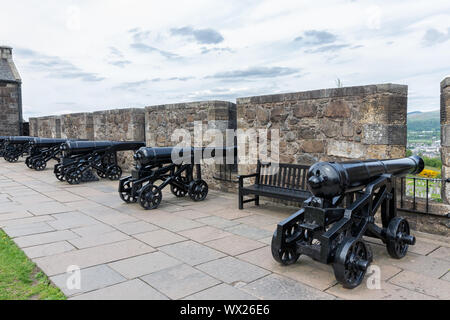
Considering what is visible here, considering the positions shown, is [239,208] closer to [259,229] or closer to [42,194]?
[259,229]

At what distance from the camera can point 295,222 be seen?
3.54 metres

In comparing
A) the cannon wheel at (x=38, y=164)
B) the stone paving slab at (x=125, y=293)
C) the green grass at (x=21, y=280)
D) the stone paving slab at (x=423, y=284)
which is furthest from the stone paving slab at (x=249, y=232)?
the cannon wheel at (x=38, y=164)

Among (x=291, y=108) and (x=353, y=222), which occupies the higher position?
(x=291, y=108)

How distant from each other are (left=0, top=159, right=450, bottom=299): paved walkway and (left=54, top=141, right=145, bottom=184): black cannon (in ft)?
8.44

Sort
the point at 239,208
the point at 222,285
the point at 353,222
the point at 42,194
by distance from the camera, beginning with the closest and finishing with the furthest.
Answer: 1. the point at 222,285
2. the point at 353,222
3. the point at 239,208
4. the point at 42,194

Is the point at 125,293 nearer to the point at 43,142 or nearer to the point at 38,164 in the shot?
the point at 38,164

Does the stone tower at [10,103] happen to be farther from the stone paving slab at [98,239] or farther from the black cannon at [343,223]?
the black cannon at [343,223]

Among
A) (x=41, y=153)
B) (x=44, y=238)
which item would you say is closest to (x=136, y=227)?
(x=44, y=238)

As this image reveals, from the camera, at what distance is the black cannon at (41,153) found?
11484 mm

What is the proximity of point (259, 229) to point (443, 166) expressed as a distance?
231 centimetres
